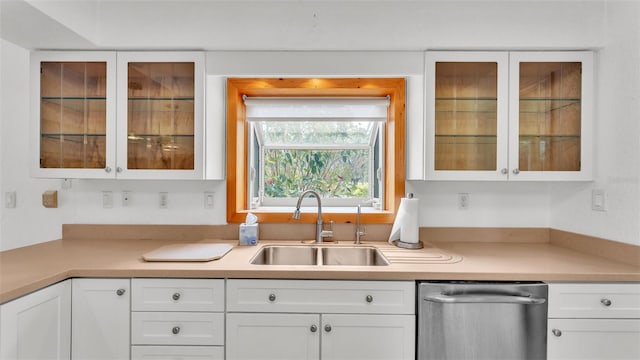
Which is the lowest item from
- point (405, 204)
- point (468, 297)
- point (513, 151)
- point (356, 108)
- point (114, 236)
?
point (468, 297)

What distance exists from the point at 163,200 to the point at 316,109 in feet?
4.01

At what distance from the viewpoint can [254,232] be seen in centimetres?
202

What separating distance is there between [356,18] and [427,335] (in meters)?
1.71

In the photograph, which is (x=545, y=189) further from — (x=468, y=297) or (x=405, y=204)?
(x=468, y=297)

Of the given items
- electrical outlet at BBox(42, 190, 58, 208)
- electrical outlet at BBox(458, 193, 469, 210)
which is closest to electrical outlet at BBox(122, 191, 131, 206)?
electrical outlet at BBox(42, 190, 58, 208)

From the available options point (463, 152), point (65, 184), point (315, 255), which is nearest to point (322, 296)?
point (315, 255)

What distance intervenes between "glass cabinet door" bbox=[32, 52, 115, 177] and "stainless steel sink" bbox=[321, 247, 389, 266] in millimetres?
1400

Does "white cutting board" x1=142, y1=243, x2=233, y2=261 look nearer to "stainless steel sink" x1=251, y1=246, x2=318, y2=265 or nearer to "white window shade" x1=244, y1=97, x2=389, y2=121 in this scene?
"stainless steel sink" x1=251, y1=246, x2=318, y2=265

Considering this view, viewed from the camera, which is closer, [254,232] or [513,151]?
[513,151]

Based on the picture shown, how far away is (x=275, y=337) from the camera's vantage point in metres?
1.51

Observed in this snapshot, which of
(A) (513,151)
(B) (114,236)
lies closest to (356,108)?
(A) (513,151)

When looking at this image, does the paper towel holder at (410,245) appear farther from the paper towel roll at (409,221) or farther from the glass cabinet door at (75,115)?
the glass cabinet door at (75,115)

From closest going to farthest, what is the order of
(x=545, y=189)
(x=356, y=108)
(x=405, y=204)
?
(x=405, y=204)
(x=545, y=189)
(x=356, y=108)

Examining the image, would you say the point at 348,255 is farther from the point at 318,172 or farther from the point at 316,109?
the point at 316,109
